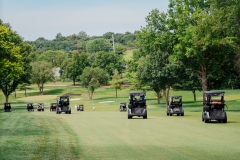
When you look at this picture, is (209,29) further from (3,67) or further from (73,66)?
(73,66)

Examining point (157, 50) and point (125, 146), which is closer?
point (125, 146)

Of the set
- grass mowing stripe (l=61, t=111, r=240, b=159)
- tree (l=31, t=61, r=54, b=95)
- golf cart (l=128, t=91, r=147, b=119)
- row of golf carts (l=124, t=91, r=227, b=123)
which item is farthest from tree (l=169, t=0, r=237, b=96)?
tree (l=31, t=61, r=54, b=95)

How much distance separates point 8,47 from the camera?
61.4m

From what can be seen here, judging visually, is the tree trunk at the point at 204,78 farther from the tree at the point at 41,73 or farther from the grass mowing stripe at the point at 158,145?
the tree at the point at 41,73

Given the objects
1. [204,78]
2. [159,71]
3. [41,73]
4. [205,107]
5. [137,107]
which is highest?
[41,73]

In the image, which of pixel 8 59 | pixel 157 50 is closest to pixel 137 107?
pixel 157 50

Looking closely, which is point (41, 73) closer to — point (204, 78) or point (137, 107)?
point (204, 78)

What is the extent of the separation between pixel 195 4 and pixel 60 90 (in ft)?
266

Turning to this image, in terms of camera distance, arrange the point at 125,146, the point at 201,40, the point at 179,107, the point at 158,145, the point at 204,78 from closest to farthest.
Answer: the point at 125,146 < the point at 158,145 < the point at 179,107 < the point at 201,40 < the point at 204,78

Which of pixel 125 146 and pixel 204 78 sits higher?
pixel 204 78

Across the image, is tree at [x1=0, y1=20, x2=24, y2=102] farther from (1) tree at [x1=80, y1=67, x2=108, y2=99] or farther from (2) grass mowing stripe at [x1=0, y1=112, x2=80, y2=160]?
(2) grass mowing stripe at [x1=0, y1=112, x2=80, y2=160]

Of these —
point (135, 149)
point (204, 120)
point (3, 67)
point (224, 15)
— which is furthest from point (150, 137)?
point (3, 67)

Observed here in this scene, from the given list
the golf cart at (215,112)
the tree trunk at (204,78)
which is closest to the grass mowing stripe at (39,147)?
the golf cart at (215,112)

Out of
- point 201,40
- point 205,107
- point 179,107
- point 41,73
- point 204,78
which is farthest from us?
point 41,73
